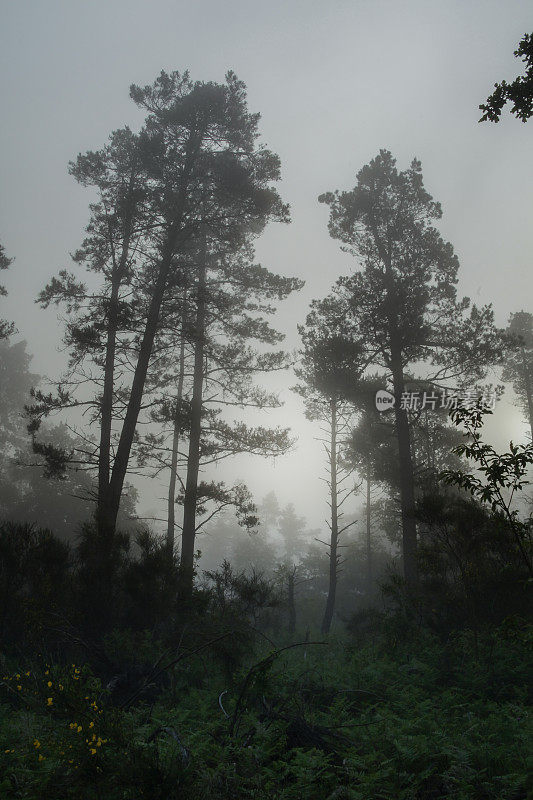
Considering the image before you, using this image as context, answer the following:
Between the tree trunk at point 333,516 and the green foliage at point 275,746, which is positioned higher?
the tree trunk at point 333,516

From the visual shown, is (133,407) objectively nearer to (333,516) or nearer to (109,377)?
(109,377)

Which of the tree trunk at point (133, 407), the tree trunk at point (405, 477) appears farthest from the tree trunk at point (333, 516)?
the tree trunk at point (133, 407)

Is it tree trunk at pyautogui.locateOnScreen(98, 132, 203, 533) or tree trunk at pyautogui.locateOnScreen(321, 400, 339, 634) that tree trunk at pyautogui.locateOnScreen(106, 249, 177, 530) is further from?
tree trunk at pyautogui.locateOnScreen(321, 400, 339, 634)

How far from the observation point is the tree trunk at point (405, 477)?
1347 centimetres

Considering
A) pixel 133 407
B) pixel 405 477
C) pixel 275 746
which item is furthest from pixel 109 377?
pixel 275 746

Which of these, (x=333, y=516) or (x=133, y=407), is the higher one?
(x=133, y=407)

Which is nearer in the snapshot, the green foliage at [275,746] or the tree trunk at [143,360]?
the green foliage at [275,746]

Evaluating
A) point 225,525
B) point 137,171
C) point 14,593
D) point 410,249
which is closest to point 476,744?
point 14,593

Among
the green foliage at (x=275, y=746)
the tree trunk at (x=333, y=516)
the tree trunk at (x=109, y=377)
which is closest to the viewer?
the green foliage at (x=275, y=746)

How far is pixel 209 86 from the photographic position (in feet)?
45.0

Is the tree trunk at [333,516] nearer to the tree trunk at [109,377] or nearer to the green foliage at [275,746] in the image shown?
the tree trunk at [109,377]

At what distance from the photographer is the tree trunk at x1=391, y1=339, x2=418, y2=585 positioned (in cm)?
1347

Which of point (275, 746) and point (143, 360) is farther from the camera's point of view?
point (143, 360)

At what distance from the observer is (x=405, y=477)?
46.9 feet
